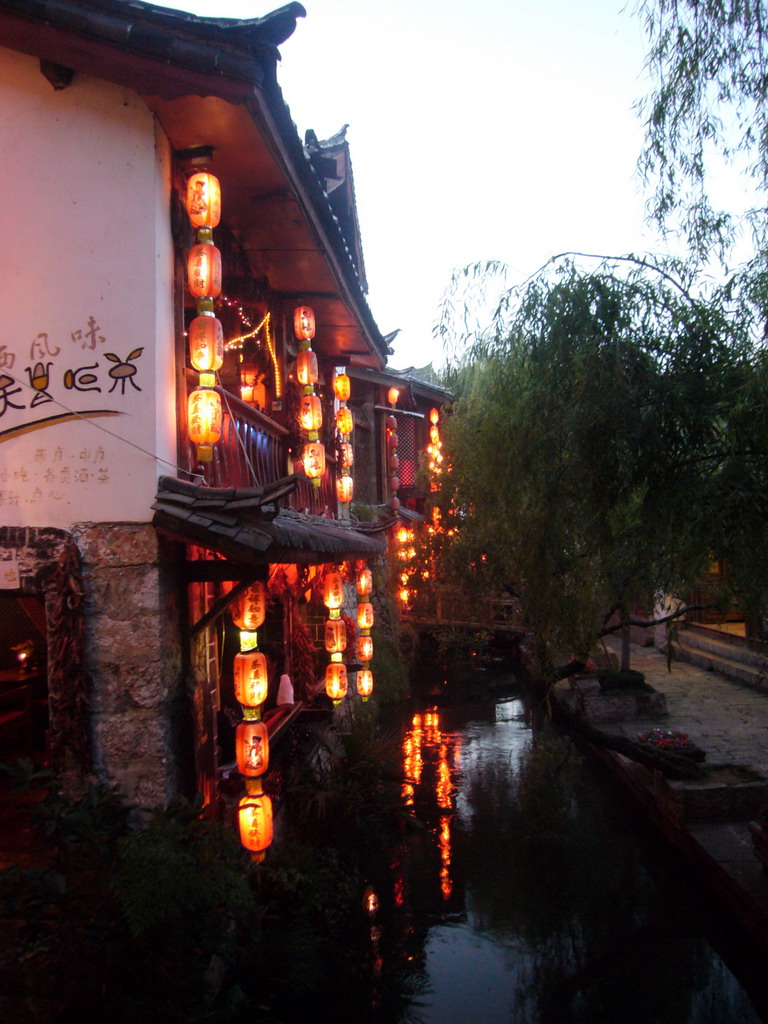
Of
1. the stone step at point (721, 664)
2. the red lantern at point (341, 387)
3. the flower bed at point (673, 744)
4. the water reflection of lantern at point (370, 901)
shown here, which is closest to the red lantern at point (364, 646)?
the red lantern at point (341, 387)

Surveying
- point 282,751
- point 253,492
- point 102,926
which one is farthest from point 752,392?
point 282,751

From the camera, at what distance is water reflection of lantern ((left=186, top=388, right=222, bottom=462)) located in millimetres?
6621

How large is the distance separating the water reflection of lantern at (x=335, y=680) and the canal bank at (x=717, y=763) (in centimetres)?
513

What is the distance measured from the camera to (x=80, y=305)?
21.0 feet

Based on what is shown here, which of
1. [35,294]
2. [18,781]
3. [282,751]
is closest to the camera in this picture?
[18,781]

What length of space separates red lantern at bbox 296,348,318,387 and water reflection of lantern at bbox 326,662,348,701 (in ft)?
14.8

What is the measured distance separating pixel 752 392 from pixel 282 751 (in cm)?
745

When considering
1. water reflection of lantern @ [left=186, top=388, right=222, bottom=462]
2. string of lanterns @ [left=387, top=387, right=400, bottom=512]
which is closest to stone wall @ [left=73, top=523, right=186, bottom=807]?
water reflection of lantern @ [left=186, top=388, right=222, bottom=462]

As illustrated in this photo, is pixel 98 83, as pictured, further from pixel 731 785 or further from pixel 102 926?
pixel 731 785

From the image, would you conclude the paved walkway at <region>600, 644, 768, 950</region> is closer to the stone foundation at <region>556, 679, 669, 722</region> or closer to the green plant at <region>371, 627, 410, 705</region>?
the stone foundation at <region>556, 679, 669, 722</region>

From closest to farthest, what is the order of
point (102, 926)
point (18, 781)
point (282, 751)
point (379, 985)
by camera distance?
point (102, 926) → point (18, 781) → point (379, 985) → point (282, 751)

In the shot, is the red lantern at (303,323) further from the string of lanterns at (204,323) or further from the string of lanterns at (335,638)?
the string of lanterns at (204,323)

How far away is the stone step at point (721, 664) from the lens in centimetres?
1954

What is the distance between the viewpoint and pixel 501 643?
29.3m
